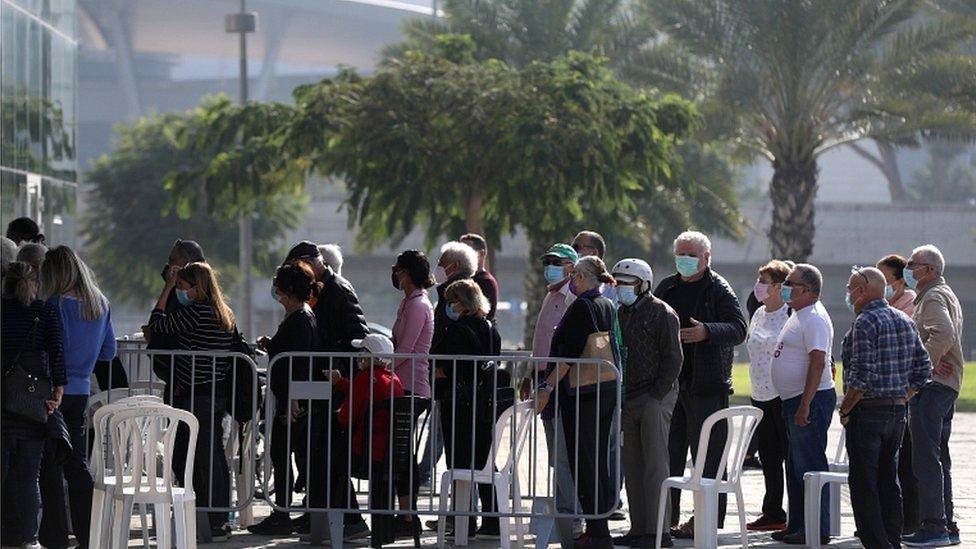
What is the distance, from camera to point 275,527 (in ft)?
37.9

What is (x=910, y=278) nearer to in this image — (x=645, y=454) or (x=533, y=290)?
(x=645, y=454)

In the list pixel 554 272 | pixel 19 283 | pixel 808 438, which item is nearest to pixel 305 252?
pixel 554 272

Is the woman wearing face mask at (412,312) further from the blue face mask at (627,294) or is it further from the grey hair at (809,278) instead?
the grey hair at (809,278)

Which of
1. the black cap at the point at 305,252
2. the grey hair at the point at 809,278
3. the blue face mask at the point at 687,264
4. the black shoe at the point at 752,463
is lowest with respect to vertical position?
the black shoe at the point at 752,463

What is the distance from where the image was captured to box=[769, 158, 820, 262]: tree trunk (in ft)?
112

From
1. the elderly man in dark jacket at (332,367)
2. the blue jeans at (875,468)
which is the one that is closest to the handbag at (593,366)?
the elderly man in dark jacket at (332,367)

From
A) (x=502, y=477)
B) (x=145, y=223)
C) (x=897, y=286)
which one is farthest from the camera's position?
(x=145, y=223)

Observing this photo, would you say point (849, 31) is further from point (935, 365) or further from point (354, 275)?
point (354, 275)

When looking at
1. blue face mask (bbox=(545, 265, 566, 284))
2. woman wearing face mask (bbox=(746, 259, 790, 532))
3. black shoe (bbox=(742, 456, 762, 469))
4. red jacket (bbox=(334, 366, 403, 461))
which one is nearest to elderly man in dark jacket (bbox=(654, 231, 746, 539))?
woman wearing face mask (bbox=(746, 259, 790, 532))

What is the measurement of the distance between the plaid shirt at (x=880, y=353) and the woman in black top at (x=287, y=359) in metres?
3.14

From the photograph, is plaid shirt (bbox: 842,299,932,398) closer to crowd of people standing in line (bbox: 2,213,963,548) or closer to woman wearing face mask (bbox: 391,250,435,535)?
crowd of people standing in line (bbox: 2,213,963,548)

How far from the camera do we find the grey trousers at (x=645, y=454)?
1096 centimetres

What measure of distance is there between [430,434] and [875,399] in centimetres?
264

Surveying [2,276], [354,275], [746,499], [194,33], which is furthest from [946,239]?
[194,33]
